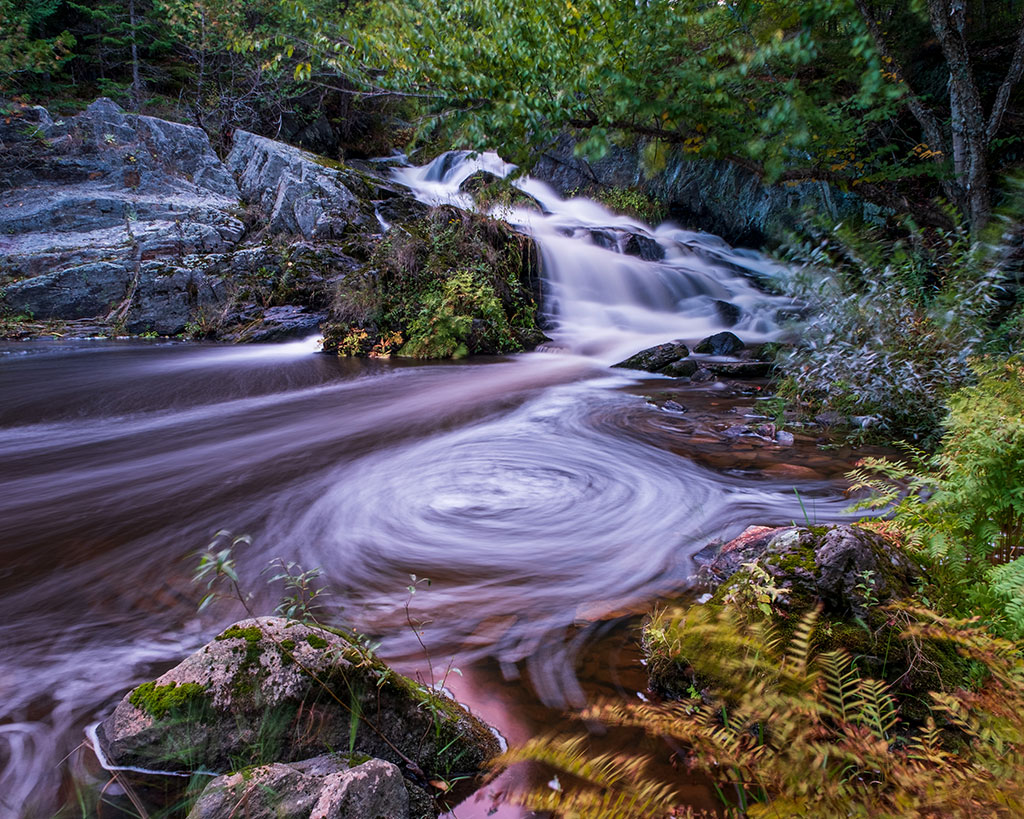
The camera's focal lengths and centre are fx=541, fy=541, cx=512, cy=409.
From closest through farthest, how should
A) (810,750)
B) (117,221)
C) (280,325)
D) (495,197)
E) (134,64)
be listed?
(810,750) < (495,197) < (280,325) < (117,221) < (134,64)

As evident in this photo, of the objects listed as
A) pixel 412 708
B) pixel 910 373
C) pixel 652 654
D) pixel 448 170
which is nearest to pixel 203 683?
pixel 412 708

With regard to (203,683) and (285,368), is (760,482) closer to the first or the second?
(203,683)

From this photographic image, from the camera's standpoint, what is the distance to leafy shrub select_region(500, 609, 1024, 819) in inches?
45.7

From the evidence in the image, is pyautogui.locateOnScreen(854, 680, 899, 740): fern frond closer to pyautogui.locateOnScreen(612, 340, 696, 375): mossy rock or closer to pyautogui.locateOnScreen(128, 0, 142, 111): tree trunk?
pyautogui.locateOnScreen(612, 340, 696, 375): mossy rock

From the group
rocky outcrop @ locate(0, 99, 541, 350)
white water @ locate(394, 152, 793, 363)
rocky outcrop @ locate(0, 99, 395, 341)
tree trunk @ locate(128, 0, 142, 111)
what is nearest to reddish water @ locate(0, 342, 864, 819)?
rocky outcrop @ locate(0, 99, 541, 350)

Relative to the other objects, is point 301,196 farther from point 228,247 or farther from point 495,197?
point 495,197

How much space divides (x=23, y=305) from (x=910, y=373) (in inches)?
727

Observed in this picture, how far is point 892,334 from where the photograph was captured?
4910mm

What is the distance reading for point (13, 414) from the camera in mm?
6840

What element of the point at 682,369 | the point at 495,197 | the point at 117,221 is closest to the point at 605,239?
the point at 495,197

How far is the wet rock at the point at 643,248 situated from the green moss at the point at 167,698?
49.7 ft

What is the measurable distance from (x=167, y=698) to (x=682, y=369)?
26.6 ft

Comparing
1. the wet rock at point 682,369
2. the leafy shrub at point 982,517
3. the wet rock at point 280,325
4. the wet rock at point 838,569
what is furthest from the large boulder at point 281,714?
the wet rock at point 280,325

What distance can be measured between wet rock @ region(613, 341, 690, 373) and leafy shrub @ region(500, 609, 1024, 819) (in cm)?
745
